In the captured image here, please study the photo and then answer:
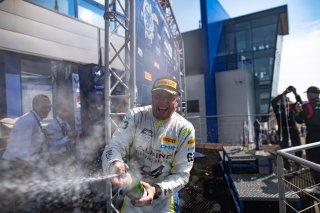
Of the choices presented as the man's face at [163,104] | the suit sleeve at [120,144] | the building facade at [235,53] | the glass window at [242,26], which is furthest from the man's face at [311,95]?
the glass window at [242,26]

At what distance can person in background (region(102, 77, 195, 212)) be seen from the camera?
220 centimetres

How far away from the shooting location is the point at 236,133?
14570mm

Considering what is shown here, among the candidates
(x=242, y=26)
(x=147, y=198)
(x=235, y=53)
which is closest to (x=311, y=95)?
(x=147, y=198)

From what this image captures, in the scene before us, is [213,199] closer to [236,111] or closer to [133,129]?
[133,129]

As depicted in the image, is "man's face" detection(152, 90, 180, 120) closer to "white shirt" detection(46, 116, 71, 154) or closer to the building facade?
"white shirt" detection(46, 116, 71, 154)

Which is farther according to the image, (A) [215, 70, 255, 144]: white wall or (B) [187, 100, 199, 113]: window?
(B) [187, 100, 199, 113]: window

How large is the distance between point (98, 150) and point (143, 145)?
3.28 meters

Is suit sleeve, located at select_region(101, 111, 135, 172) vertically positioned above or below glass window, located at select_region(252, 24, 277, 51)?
below

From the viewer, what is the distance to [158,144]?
225 centimetres

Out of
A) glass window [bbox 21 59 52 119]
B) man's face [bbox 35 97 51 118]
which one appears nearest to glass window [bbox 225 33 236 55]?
glass window [bbox 21 59 52 119]

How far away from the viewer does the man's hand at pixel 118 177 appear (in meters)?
1.76

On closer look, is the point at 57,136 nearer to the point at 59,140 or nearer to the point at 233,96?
the point at 59,140

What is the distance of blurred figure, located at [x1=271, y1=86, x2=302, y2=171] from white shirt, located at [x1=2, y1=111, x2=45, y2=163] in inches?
233

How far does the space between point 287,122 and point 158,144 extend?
543 cm
